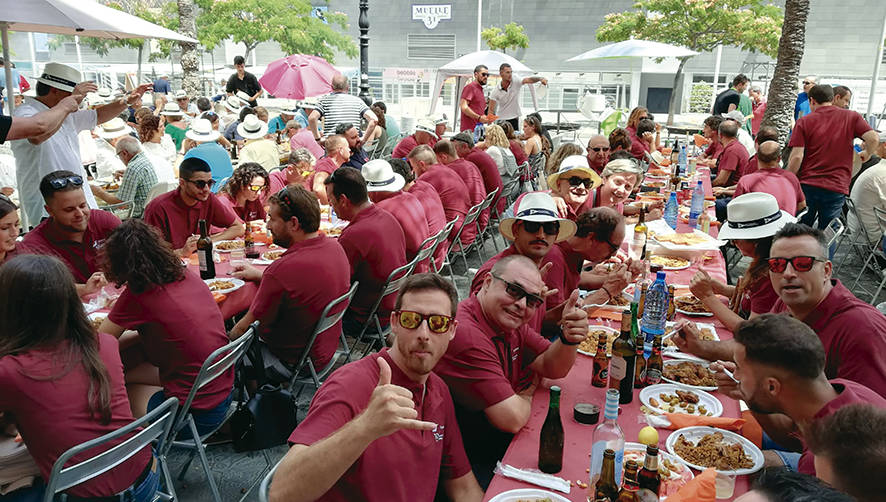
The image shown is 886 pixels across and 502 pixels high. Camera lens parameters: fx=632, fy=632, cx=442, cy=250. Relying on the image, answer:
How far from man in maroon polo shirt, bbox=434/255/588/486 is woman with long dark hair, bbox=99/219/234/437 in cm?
153

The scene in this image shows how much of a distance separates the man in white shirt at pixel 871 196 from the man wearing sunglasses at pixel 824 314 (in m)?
4.91

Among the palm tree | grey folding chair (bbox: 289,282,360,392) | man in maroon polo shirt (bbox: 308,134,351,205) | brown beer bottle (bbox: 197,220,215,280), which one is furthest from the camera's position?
the palm tree

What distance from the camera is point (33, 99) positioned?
225 inches

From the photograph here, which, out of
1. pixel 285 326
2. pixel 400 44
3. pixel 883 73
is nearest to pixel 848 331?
pixel 285 326

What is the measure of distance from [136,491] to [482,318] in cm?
189

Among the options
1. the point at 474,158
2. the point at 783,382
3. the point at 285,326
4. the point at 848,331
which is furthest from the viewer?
the point at 474,158

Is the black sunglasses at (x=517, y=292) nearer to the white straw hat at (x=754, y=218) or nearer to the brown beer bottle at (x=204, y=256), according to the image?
the white straw hat at (x=754, y=218)

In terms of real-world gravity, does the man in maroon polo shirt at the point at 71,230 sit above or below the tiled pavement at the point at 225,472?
above

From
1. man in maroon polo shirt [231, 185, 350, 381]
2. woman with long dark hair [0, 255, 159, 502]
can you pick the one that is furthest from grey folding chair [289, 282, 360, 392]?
woman with long dark hair [0, 255, 159, 502]

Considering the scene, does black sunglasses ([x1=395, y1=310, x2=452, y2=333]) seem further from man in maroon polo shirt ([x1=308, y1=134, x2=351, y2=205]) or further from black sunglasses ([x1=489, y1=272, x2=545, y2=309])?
man in maroon polo shirt ([x1=308, y1=134, x2=351, y2=205])

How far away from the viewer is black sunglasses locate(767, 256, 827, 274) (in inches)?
128

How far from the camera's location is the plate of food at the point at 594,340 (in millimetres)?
3695

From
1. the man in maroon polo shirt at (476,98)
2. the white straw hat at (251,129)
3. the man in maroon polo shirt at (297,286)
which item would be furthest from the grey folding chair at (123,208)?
the man in maroon polo shirt at (476,98)

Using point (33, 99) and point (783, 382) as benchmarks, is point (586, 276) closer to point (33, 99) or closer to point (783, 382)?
point (783, 382)
